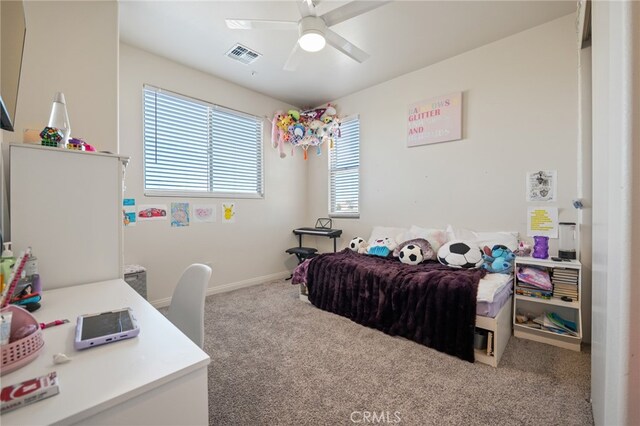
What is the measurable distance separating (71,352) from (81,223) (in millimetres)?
915

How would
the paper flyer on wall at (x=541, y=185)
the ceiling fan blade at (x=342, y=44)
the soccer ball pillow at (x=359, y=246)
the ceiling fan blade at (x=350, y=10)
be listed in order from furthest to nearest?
the soccer ball pillow at (x=359, y=246), the paper flyer on wall at (x=541, y=185), the ceiling fan blade at (x=342, y=44), the ceiling fan blade at (x=350, y=10)

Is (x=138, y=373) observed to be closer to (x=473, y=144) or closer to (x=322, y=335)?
(x=322, y=335)

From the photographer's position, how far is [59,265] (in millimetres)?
1347

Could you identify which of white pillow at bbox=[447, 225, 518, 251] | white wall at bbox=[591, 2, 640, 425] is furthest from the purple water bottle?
white wall at bbox=[591, 2, 640, 425]

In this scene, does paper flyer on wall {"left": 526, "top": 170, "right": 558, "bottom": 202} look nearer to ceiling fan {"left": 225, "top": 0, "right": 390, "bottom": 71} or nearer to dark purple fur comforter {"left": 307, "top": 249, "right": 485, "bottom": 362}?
dark purple fur comforter {"left": 307, "top": 249, "right": 485, "bottom": 362}

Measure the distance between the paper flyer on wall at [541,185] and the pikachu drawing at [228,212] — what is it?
331cm

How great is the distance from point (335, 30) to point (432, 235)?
2277 millimetres

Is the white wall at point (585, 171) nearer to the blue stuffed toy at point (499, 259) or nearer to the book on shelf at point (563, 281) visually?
the book on shelf at point (563, 281)

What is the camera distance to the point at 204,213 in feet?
10.7

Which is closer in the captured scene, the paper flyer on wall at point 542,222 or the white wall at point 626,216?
the white wall at point 626,216

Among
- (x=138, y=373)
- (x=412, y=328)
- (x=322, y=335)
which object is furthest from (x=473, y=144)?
(x=138, y=373)

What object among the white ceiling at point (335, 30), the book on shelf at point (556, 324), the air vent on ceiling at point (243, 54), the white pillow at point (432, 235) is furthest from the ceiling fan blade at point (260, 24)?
the book on shelf at point (556, 324)

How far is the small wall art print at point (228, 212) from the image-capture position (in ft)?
11.3

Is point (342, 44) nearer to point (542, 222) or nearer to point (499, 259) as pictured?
point (499, 259)
